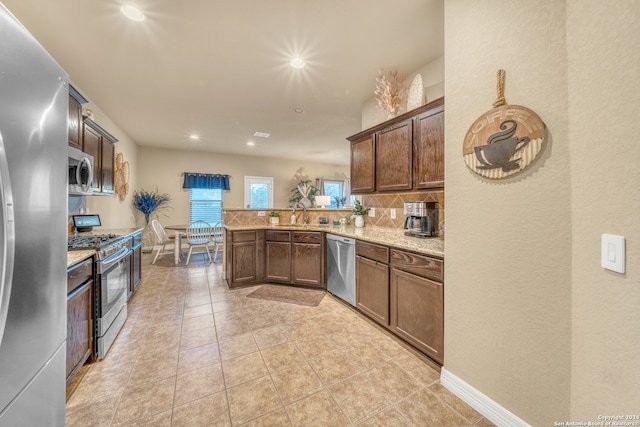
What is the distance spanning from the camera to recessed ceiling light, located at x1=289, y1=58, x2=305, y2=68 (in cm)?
254

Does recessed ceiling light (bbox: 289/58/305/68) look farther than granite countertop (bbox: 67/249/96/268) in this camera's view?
Yes

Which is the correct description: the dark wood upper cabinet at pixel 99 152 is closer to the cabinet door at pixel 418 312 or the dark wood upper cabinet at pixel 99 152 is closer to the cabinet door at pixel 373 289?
the cabinet door at pixel 373 289

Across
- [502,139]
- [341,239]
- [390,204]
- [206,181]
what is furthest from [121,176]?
[502,139]

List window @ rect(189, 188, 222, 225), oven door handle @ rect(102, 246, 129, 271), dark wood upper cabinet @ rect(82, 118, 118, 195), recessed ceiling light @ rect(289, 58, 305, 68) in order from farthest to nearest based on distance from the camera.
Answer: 1. window @ rect(189, 188, 222, 225)
2. dark wood upper cabinet @ rect(82, 118, 118, 195)
3. recessed ceiling light @ rect(289, 58, 305, 68)
4. oven door handle @ rect(102, 246, 129, 271)

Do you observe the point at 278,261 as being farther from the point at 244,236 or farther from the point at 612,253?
the point at 612,253

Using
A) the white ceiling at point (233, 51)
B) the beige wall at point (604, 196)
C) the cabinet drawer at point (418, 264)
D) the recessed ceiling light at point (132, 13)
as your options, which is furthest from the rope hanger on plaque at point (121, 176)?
the beige wall at point (604, 196)

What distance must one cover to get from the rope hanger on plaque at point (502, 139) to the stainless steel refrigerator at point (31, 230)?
196 centimetres

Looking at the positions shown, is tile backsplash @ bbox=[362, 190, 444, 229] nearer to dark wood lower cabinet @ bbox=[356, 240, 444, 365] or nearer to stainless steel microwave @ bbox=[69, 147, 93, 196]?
dark wood lower cabinet @ bbox=[356, 240, 444, 365]

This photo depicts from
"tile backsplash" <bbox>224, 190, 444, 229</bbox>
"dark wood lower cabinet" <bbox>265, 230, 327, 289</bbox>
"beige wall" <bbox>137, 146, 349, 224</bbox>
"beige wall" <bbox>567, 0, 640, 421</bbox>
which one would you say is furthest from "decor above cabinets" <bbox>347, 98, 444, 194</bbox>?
"beige wall" <bbox>137, 146, 349, 224</bbox>

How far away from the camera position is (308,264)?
3428mm

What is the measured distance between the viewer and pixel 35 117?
2.71 feet

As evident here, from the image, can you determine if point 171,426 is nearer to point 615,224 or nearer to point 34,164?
point 34,164

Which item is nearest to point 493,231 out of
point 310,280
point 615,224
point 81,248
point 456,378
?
point 615,224

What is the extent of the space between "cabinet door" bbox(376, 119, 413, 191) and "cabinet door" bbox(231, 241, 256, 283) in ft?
6.68
